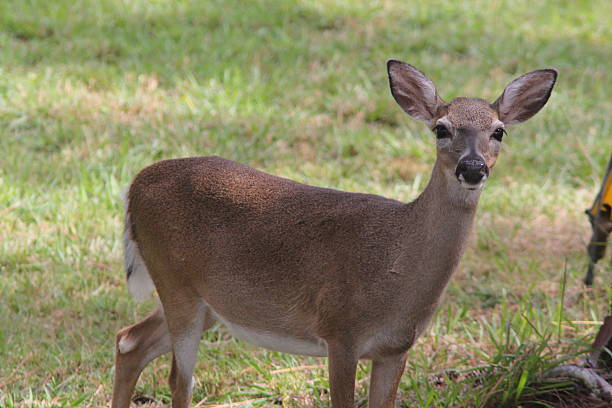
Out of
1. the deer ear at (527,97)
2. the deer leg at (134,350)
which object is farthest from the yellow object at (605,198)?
the deer leg at (134,350)

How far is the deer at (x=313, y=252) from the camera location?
11.1ft

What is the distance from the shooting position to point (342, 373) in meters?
3.43

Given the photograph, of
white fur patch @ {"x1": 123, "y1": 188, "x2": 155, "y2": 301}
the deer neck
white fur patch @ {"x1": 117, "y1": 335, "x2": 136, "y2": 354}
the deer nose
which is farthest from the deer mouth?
white fur patch @ {"x1": 117, "y1": 335, "x2": 136, "y2": 354}

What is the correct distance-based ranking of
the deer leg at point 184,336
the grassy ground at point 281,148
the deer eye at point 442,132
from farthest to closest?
1. the grassy ground at point 281,148
2. the deer leg at point 184,336
3. the deer eye at point 442,132

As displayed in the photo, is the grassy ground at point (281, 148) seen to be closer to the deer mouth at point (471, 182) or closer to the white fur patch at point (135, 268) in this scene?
the white fur patch at point (135, 268)

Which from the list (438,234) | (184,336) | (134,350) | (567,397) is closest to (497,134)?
(438,234)

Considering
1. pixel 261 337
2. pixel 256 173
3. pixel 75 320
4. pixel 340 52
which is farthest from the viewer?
pixel 340 52

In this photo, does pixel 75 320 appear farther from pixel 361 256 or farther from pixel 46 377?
pixel 361 256

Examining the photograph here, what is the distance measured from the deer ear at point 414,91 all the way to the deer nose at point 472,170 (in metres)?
A: 0.49

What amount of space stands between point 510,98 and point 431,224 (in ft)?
1.98

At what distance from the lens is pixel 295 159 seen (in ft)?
22.4

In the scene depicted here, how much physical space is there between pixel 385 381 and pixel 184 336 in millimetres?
830

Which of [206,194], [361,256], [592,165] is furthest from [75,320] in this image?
[592,165]

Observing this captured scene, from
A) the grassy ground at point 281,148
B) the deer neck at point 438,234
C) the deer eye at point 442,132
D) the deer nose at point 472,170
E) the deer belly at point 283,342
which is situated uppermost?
the deer eye at point 442,132
